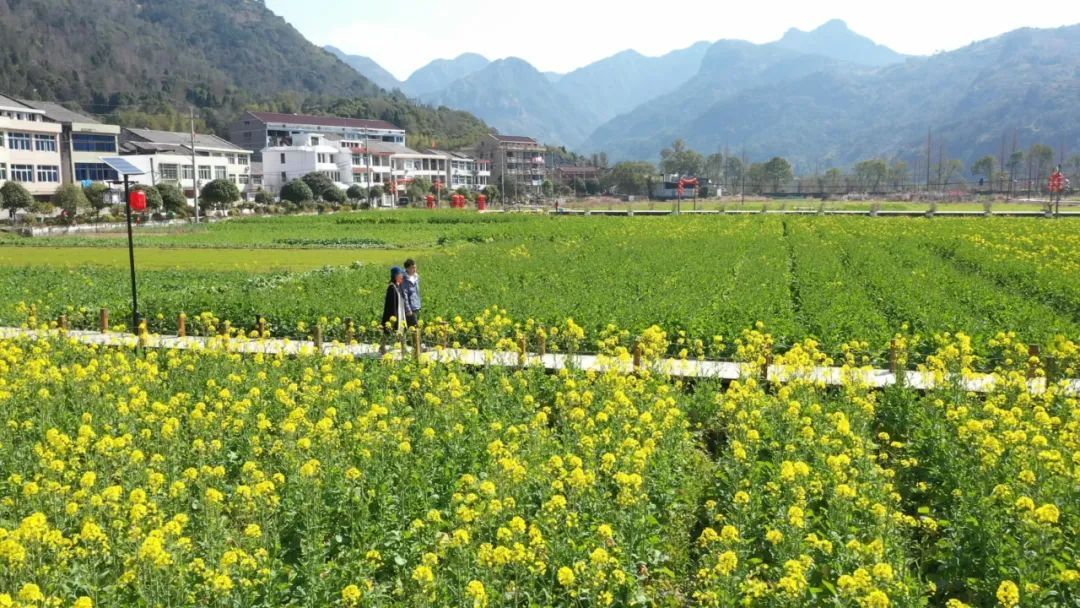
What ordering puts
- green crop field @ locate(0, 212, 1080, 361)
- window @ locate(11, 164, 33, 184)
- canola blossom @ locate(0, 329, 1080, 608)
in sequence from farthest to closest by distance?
window @ locate(11, 164, 33, 184) < green crop field @ locate(0, 212, 1080, 361) < canola blossom @ locate(0, 329, 1080, 608)

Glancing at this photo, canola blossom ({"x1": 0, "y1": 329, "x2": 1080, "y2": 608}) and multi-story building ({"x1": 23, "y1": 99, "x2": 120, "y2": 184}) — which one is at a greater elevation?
multi-story building ({"x1": 23, "y1": 99, "x2": 120, "y2": 184})

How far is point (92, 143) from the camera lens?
269 ft

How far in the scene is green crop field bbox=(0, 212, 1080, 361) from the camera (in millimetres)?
17016

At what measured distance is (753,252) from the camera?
110 ft

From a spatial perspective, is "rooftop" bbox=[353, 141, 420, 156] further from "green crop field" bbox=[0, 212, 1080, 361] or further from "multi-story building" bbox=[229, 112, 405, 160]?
"green crop field" bbox=[0, 212, 1080, 361]

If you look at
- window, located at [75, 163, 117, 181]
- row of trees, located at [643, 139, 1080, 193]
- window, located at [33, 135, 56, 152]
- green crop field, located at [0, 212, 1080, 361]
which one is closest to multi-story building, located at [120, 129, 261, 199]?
window, located at [75, 163, 117, 181]

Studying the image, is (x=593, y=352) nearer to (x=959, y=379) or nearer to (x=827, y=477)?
(x=959, y=379)

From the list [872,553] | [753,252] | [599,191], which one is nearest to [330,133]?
[599,191]

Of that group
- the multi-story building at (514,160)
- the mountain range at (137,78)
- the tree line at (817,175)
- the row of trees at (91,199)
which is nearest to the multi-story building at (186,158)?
the row of trees at (91,199)

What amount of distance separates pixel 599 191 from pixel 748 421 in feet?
471

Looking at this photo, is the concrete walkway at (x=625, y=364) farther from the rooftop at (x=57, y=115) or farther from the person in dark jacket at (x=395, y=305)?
the rooftop at (x=57, y=115)

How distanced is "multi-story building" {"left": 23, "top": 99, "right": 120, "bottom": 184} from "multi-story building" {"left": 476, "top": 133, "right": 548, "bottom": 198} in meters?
66.0

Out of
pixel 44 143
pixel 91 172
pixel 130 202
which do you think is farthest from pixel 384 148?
pixel 130 202

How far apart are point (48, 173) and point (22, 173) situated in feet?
12.7
